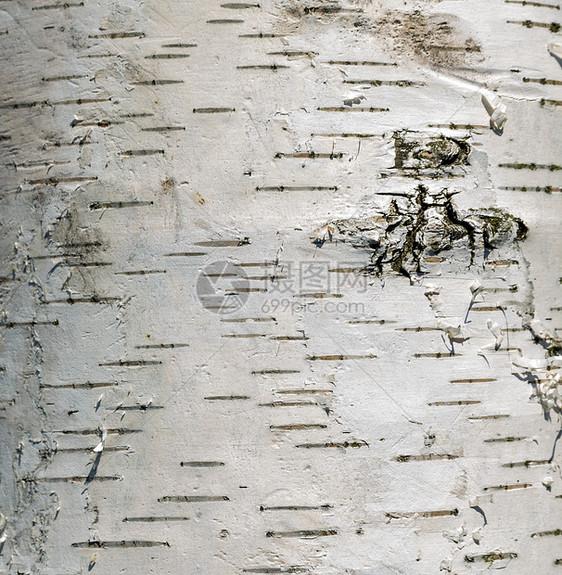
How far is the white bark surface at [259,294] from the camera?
146 centimetres

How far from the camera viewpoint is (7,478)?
1505 millimetres

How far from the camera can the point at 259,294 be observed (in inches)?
57.7

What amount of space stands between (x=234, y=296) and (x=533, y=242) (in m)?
1.05

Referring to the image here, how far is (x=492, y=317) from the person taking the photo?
1522mm

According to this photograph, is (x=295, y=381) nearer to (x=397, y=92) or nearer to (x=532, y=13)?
(x=397, y=92)

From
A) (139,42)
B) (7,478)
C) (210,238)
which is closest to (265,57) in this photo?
(139,42)

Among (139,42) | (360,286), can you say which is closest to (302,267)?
(360,286)

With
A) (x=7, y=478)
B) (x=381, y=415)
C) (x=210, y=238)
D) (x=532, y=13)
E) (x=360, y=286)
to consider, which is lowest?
(x=7, y=478)

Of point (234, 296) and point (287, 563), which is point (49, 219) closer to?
point (234, 296)

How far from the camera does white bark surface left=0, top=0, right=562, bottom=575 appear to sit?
1.46 meters

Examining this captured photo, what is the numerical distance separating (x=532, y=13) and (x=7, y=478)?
240cm

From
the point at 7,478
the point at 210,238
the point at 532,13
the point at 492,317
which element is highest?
the point at 532,13

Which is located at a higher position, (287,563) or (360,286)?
(360,286)

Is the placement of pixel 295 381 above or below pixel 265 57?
below
